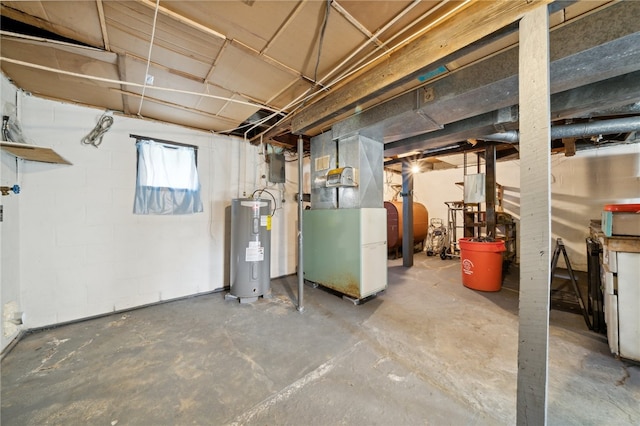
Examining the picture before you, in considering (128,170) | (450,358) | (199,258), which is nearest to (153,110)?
(128,170)

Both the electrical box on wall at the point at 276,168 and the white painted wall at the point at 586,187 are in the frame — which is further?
the white painted wall at the point at 586,187

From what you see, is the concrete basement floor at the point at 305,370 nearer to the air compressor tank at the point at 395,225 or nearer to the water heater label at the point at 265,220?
the water heater label at the point at 265,220

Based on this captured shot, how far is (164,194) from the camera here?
299 cm

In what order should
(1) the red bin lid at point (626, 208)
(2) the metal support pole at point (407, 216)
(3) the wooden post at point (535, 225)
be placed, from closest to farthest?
(3) the wooden post at point (535, 225) → (1) the red bin lid at point (626, 208) → (2) the metal support pole at point (407, 216)

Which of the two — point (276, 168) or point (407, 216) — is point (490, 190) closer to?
point (407, 216)

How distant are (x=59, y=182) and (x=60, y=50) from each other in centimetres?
141

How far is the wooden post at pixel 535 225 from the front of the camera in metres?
0.97

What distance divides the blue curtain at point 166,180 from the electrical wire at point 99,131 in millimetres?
319

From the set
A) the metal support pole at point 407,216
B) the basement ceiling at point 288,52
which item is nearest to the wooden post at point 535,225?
the basement ceiling at point 288,52

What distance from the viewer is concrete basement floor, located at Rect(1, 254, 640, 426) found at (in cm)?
138

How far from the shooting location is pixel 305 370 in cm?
174

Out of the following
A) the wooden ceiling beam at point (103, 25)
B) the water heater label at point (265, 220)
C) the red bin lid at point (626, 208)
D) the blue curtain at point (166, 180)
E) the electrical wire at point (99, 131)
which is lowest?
the water heater label at point (265, 220)

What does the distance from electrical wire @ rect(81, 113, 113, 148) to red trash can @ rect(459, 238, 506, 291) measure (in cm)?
494

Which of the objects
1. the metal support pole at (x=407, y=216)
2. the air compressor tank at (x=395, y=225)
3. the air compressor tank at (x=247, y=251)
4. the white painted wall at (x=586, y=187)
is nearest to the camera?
the air compressor tank at (x=247, y=251)
